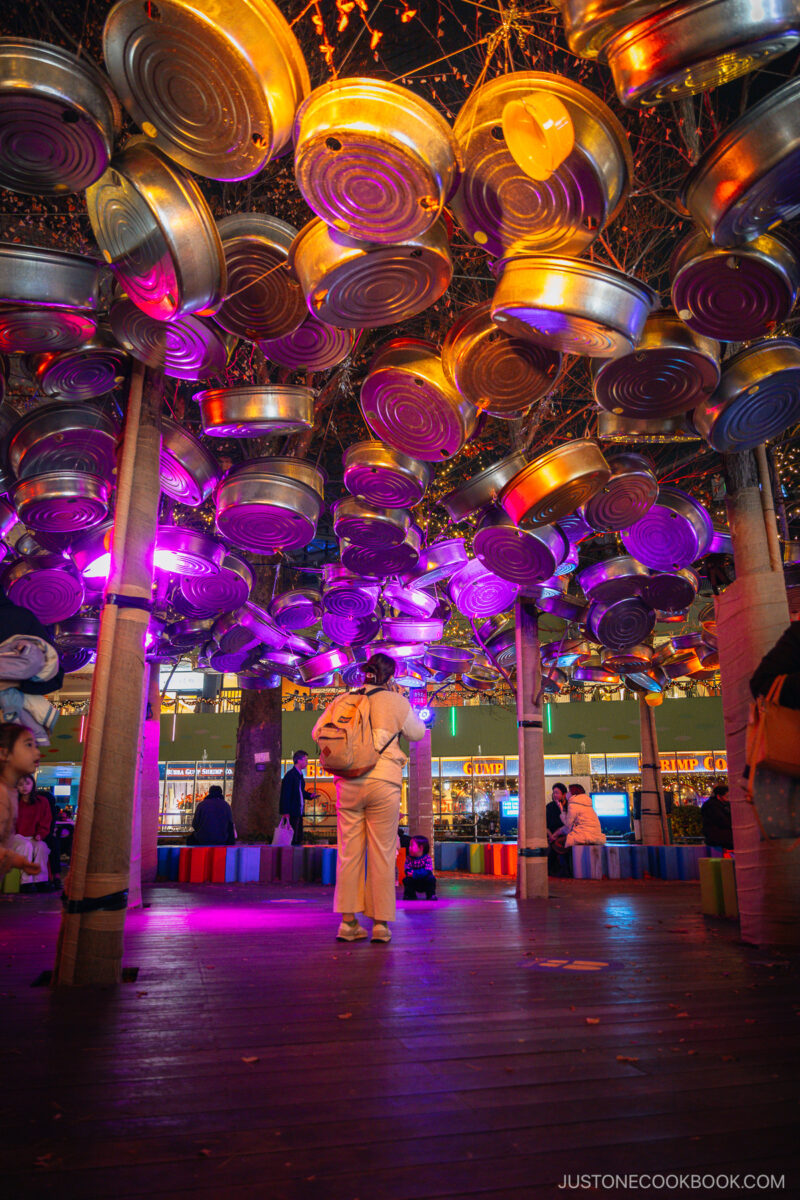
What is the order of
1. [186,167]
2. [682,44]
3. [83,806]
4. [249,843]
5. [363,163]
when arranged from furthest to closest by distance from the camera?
1. [249,843]
2. [83,806]
3. [186,167]
4. [363,163]
5. [682,44]

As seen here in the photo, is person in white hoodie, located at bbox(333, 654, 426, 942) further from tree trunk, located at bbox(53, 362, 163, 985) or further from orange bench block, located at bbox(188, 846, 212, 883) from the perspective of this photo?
orange bench block, located at bbox(188, 846, 212, 883)

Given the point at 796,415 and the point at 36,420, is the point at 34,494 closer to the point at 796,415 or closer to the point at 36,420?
the point at 36,420

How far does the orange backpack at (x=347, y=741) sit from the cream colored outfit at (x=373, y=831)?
0.06m

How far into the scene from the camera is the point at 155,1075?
8.16ft

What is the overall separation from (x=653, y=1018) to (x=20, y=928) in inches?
205

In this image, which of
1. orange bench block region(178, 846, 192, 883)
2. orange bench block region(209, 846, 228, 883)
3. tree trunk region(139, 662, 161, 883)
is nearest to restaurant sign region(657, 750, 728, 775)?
orange bench block region(209, 846, 228, 883)

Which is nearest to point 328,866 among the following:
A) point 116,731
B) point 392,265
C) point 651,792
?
point 651,792

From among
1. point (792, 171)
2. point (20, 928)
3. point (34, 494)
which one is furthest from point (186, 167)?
point (20, 928)

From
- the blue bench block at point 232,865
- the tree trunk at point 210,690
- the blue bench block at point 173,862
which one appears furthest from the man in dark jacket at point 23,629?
the tree trunk at point 210,690

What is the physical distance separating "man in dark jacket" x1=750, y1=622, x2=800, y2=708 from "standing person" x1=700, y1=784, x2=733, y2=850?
23.3ft

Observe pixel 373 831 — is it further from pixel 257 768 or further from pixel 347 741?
pixel 257 768

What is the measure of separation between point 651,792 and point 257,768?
7.78 m

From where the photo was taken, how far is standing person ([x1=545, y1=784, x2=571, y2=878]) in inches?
546

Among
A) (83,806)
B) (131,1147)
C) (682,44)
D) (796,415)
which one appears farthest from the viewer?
(796,415)
